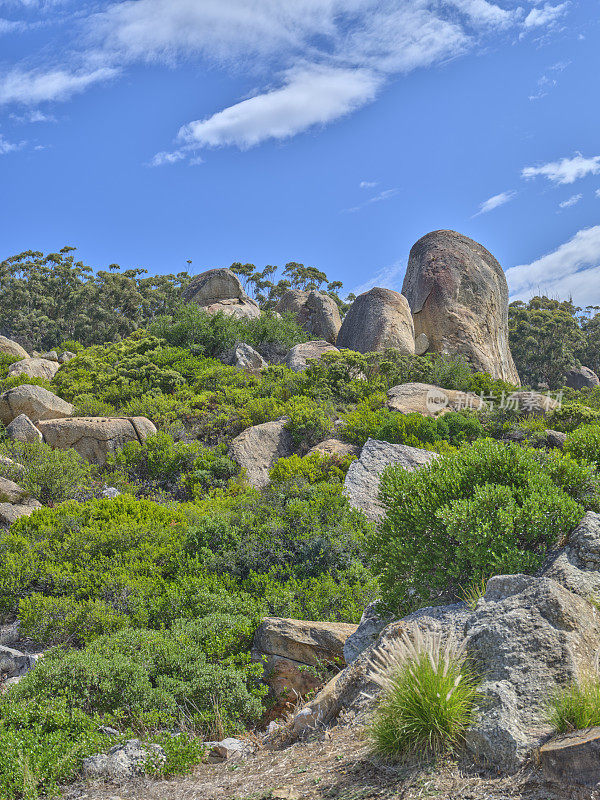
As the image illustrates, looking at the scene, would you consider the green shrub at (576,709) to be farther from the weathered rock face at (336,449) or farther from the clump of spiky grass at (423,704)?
the weathered rock face at (336,449)

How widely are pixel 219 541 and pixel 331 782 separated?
17.9ft

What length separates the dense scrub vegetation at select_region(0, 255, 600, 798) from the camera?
206 inches

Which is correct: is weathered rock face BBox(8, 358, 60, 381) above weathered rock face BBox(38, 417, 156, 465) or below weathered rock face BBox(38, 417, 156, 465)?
above

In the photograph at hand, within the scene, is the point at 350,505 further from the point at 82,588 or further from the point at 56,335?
the point at 56,335

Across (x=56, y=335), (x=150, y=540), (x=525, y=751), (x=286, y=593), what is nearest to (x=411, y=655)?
(x=525, y=751)

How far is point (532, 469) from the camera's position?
18.8 feet

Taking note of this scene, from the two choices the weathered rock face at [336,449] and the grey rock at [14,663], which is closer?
the grey rock at [14,663]

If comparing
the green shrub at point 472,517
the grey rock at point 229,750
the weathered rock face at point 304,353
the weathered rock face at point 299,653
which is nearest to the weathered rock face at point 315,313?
the weathered rock face at point 304,353

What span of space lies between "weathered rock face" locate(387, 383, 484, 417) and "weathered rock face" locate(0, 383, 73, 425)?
9.42m

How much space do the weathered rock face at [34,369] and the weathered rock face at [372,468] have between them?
1365 cm

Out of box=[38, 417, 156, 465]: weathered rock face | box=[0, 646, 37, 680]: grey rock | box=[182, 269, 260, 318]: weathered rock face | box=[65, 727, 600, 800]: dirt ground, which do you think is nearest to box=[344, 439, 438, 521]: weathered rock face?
box=[0, 646, 37, 680]: grey rock

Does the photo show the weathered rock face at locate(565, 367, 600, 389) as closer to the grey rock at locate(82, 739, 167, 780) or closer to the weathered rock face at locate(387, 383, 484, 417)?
the weathered rock face at locate(387, 383, 484, 417)

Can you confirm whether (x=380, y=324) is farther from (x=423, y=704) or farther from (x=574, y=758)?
(x=574, y=758)

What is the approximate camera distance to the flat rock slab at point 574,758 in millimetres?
3197
